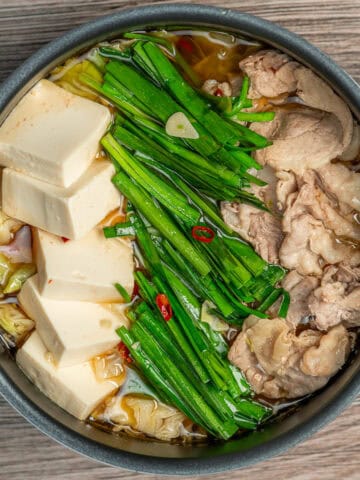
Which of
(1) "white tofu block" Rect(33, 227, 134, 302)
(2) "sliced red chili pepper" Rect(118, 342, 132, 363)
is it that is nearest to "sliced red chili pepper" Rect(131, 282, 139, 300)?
(1) "white tofu block" Rect(33, 227, 134, 302)

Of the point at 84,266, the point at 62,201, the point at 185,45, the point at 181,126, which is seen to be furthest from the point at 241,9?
the point at 84,266

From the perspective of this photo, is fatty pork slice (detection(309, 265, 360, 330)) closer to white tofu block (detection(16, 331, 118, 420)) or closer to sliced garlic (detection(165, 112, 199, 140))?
sliced garlic (detection(165, 112, 199, 140))

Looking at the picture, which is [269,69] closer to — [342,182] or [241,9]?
[241,9]

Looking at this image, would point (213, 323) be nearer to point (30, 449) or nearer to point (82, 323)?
point (82, 323)

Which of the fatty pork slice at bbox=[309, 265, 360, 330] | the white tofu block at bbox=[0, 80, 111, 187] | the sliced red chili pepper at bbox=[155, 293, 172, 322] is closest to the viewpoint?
the white tofu block at bbox=[0, 80, 111, 187]

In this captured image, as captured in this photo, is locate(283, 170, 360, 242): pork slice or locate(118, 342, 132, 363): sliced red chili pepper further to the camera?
locate(118, 342, 132, 363): sliced red chili pepper

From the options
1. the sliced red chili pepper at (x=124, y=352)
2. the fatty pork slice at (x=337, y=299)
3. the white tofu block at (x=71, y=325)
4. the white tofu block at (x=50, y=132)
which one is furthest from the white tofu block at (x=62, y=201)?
the fatty pork slice at (x=337, y=299)

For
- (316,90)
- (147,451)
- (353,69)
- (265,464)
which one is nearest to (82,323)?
(147,451)
